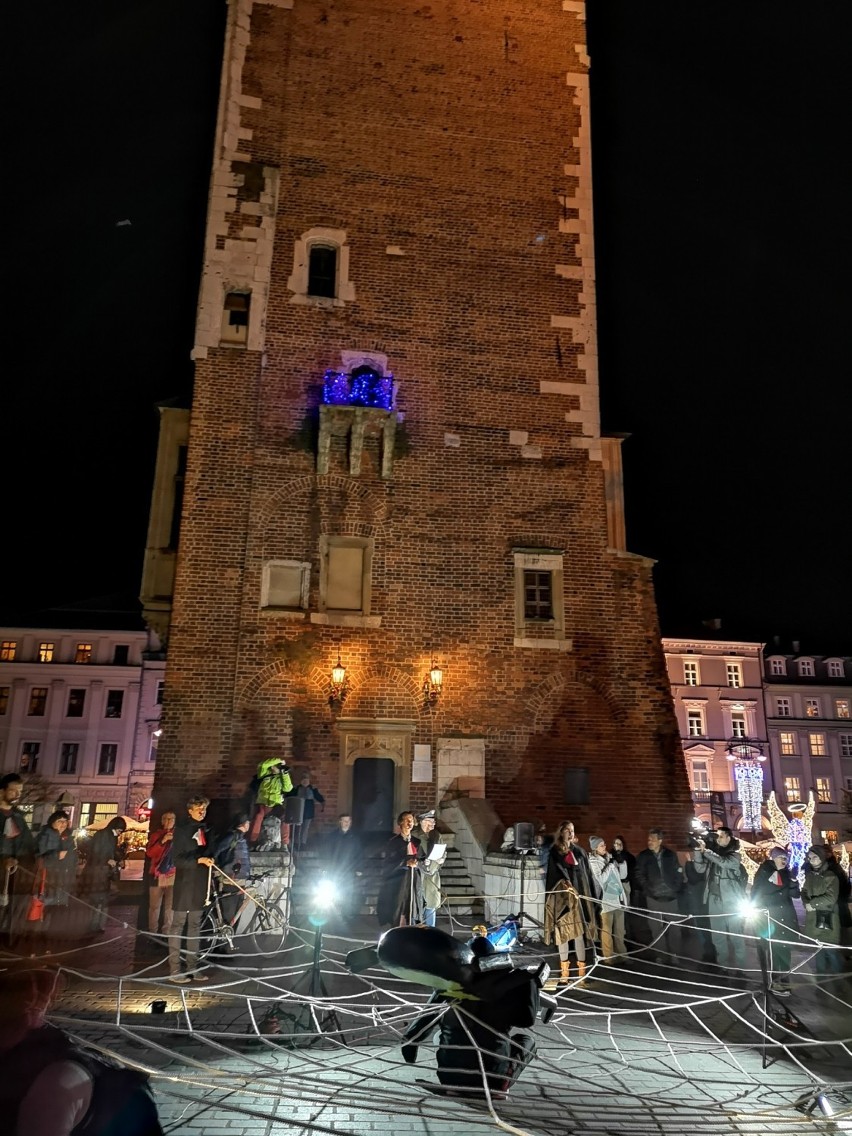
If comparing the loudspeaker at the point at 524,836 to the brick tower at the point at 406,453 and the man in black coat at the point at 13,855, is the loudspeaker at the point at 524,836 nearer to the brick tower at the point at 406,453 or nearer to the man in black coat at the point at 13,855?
the brick tower at the point at 406,453

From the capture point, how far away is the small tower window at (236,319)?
17531 millimetres

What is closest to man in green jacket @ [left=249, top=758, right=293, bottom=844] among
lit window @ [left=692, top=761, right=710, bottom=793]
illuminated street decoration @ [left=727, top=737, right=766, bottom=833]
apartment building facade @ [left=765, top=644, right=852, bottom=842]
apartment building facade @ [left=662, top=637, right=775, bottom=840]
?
illuminated street decoration @ [left=727, top=737, right=766, bottom=833]

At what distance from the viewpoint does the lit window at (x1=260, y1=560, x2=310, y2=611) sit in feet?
54.0

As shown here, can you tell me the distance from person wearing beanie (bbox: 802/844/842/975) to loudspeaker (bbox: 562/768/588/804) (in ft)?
19.2

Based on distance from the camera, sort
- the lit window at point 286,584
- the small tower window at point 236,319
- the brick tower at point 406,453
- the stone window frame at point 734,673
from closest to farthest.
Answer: the brick tower at point 406,453 → the lit window at point 286,584 → the small tower window at point 236,319 → the stone window frame at point 734,673

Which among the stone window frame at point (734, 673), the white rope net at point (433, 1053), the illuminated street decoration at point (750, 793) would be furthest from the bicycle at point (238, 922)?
the stone window frame at point (734, 673)

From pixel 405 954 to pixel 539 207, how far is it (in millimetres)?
18621

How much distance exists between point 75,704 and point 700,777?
38.5 m

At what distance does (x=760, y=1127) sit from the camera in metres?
5.12

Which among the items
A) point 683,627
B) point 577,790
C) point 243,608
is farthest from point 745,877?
point 683,627

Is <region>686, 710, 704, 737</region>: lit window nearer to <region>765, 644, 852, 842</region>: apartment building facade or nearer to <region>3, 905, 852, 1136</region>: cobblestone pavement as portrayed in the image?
<region>765, 644, 852, 842</region>: apartment building facade

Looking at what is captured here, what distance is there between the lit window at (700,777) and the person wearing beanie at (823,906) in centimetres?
4205

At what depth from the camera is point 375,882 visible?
1298cm

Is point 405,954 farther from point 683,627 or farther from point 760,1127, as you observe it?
point 683,627
